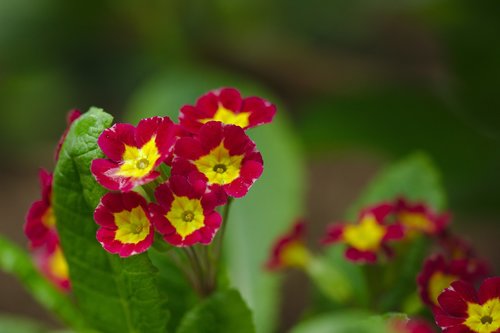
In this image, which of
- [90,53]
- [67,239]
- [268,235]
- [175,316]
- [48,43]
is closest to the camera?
[67,239]

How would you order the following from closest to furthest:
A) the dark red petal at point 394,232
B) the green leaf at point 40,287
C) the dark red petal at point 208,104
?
the dark red petal at point 208,104 < the dark red petal at point 394,232 < the green leaf at point 40,287

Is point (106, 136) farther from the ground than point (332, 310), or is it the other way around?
point (106, 136)

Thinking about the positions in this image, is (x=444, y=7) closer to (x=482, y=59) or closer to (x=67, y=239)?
(x=482, y=59)

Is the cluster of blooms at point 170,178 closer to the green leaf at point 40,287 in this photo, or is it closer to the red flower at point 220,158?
the red flower at point 220,158

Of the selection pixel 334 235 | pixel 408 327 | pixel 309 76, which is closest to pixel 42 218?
pixel 334 235

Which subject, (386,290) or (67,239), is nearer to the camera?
(67,239)

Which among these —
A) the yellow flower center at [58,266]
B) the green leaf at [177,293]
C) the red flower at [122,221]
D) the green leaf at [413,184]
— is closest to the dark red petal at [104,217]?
the red flower at [122,221]

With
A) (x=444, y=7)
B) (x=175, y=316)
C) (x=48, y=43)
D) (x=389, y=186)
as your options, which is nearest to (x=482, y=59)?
(x=444, y=7)
